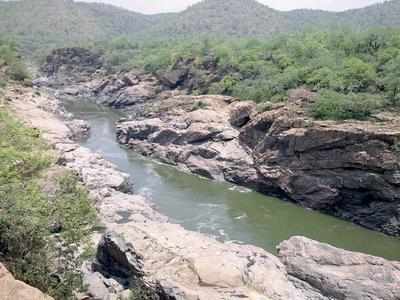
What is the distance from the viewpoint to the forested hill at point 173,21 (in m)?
134

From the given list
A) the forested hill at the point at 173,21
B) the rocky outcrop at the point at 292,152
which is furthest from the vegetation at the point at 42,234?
the forested hill at the point at 173,21

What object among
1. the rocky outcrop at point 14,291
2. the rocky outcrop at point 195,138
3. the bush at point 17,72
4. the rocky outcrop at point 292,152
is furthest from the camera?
the bush at point 17,72

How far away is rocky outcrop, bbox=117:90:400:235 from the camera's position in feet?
95.6

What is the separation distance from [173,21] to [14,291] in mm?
156242

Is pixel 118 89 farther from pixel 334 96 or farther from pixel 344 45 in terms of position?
pixel 334 96

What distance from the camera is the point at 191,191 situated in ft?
115

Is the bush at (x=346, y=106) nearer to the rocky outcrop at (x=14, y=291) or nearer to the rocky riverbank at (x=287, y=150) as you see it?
the rocky riverbank at (x=287, y=150)

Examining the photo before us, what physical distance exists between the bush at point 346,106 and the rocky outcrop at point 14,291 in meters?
26.7

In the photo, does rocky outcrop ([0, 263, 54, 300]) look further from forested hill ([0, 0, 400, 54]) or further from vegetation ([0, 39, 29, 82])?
forested hill ([0, 0, 400, 54])

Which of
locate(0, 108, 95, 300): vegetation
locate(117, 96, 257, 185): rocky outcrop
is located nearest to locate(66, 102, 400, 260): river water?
locate(117, 96, 257, 185): rocky outcrop

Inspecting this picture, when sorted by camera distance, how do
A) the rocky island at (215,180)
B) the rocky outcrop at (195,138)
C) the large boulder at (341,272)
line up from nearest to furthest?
1. the rocky island at (215,180)
2. the large boulder at (341,272)
3. the rocky outcrop at (195,138)

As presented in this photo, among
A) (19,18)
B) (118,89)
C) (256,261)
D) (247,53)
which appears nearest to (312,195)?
(256,261)

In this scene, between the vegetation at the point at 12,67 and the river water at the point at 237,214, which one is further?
the vegetation at the point at 12,67

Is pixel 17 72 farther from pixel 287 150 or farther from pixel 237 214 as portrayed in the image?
pixel 237 214
